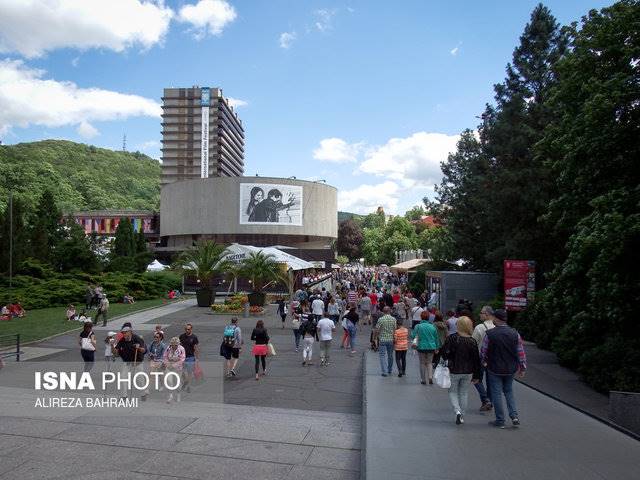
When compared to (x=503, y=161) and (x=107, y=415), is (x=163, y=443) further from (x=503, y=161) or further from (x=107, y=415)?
(x=503, y=161)

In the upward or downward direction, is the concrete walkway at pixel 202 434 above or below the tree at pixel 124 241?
below

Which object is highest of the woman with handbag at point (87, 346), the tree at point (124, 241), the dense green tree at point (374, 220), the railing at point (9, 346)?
the dense green tree at point (374, 220)

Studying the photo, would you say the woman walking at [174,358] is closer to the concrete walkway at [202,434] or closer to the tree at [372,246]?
the concrete walkway at [202,434]

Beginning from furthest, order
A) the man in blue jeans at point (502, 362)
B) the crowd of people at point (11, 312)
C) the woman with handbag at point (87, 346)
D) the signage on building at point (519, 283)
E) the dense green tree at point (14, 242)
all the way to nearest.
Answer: the dense green tree at point (14, 242), the crowd of people at point (11, 312), the signage on building at point (519, 283), the woman with handbag at point (87, 346), the man in blue jeans at point (502, 362)

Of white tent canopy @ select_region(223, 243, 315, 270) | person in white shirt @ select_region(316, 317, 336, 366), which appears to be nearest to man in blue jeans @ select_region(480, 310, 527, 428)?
person in white shirt @ select_region(316, 317, 336, 366)

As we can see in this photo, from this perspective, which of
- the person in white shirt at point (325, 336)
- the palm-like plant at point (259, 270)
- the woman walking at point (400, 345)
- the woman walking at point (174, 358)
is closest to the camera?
the woman walking at point (174, 358)

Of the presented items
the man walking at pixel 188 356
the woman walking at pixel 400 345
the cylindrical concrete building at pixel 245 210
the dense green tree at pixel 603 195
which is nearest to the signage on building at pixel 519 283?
the dense green tree at pixel 603 195

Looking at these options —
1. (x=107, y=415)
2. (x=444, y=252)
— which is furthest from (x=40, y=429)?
(x=444, y=252)

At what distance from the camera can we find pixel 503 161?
23062 millimetres

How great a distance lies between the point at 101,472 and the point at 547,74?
2398 cm

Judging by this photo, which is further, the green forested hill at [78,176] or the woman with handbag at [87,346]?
the green forested hill at [78,176]

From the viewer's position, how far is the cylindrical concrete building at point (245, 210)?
81688mm

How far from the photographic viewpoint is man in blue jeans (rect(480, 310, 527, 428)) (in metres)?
7.16

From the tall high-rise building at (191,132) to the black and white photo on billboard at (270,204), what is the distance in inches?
2170
